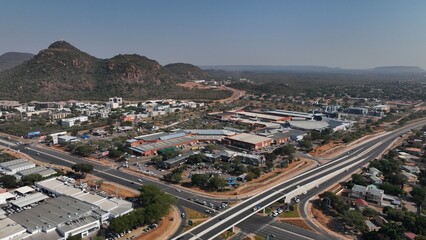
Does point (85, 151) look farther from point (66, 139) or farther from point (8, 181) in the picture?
point (8, 181)

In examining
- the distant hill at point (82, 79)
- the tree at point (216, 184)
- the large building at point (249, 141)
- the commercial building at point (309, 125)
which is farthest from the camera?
the distant hill at point (82, 79)

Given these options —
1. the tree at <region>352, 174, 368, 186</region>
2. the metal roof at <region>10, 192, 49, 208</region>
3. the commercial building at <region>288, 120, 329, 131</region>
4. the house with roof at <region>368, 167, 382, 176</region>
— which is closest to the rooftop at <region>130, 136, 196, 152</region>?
the metal roof at <region>10, 192, 49, 208</region>

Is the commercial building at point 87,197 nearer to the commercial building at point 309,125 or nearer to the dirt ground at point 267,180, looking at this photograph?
the dirt ground at point 267,180

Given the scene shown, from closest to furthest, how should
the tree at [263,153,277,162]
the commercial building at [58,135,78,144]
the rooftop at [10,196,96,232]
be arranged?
the rooftop at [10,196,96,232]
the tree at [263,153,277,162]
the commercial building at [58,135,78,144]

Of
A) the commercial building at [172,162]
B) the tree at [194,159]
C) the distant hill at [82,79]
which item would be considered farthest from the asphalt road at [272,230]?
the distant hill at [82,79]

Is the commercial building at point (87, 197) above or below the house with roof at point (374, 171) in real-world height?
above

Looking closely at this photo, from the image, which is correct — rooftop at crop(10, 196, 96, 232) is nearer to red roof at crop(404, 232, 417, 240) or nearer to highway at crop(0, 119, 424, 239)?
highway at crop(0, 119, 424, 239)
